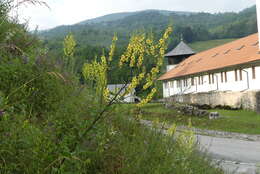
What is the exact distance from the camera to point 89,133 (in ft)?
7.48

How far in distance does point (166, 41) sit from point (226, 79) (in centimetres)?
3688

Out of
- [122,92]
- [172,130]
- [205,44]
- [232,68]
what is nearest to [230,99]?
[232,68]

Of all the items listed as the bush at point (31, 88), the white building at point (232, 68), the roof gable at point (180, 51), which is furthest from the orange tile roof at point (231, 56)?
the bush at point (31, 88)

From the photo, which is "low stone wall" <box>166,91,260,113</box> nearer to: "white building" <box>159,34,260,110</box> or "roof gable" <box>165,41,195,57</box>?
"white building" <box>159,34,260,110</box>

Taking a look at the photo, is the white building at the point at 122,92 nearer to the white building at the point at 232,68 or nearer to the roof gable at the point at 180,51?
the white building at the point at 232,68

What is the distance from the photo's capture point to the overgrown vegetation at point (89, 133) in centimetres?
215

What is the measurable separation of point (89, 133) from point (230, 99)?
33.8m

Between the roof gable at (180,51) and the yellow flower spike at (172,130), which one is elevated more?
the roof gable at (180,51)

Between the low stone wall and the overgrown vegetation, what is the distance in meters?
23.0

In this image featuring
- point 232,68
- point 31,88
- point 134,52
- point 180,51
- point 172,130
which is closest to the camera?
point 134,52

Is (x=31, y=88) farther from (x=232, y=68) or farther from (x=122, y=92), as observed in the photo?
(x=232, y=68)

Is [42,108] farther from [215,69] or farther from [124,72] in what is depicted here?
[215,69]

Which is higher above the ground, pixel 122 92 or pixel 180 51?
pixel 180 51

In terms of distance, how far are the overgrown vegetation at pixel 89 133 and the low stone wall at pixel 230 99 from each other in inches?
907
